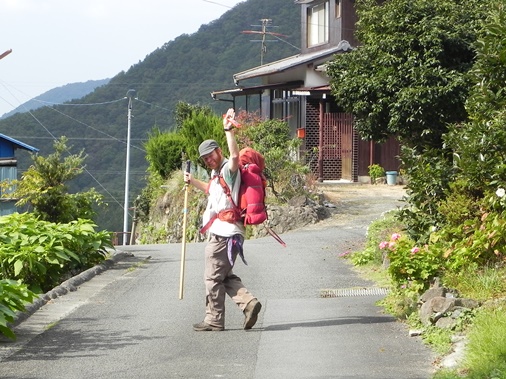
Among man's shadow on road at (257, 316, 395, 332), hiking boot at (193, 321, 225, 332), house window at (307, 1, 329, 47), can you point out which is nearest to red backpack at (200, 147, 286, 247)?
hiking boot at (193, 321, 225, 332)

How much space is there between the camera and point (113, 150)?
→ 258 ft

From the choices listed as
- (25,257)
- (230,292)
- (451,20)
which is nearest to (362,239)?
(451,20)

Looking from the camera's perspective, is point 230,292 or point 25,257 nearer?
point 230,292

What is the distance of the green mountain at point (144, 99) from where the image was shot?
74562 millimetres

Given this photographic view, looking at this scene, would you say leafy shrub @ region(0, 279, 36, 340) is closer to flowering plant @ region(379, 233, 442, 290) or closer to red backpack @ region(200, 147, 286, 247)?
red backpack @ region(200, 147, 286, 247)

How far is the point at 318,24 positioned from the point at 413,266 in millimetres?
30067

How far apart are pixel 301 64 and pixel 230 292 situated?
27.5 m

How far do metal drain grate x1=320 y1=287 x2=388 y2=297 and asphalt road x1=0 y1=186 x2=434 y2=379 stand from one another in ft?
0.32

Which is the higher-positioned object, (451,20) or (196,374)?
(451,20)

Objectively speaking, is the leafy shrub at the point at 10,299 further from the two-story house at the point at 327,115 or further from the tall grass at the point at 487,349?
the two-story house at the point at 327,115

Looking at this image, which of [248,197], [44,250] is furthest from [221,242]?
[44,250]

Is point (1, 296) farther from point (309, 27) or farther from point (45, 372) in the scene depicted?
point (309, 27)

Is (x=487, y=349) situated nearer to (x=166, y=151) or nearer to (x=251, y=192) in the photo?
(x=251, y=192)

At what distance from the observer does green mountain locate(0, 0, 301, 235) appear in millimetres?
74562
